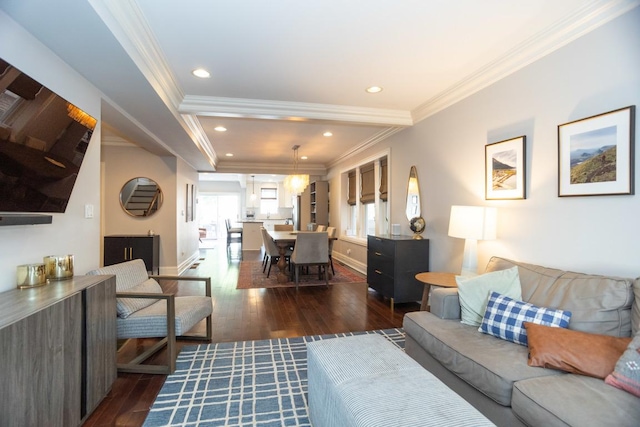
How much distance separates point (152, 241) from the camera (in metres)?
5.17

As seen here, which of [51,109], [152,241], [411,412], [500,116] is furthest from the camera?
[152,241]

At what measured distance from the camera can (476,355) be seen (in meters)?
1.74

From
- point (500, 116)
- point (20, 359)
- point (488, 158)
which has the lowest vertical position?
point (20, 359)

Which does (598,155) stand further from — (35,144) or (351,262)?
(351,262)

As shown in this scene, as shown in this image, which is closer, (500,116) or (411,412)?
(411,412)

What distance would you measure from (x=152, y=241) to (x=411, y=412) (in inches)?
200

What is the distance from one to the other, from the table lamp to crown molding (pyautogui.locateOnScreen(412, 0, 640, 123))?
3.95ft

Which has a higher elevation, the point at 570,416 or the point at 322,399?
the point at 570,416

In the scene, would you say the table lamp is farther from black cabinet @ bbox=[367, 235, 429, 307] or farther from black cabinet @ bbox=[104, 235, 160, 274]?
black cabinet @ bbox=[104, 235, 160, 274]

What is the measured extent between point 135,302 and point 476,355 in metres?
2.57

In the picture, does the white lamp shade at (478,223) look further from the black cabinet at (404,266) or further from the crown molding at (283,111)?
the crown molding at (283,111)

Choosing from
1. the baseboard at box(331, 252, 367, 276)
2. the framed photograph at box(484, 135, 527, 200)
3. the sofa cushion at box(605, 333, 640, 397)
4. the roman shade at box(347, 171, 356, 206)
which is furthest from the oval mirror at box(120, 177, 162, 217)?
the sofa cushion at box(605, 333, 640, 397)

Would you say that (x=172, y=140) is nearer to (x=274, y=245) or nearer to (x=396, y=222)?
(x=274, y=245)

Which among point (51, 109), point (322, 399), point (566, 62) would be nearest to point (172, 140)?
point (51, 109)
